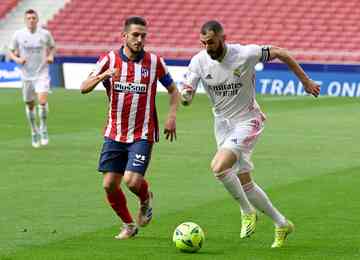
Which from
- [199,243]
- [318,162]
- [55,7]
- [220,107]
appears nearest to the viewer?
[199,243]

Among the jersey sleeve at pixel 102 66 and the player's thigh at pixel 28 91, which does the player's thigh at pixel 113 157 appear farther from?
the player's thigh at pixel 28 91

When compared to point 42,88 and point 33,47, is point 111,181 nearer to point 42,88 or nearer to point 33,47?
point 42,88

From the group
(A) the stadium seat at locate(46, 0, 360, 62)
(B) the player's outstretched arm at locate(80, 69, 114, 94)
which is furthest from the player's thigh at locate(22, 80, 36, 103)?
(A) the stadium seat at locate(46, 0, 360, 62)

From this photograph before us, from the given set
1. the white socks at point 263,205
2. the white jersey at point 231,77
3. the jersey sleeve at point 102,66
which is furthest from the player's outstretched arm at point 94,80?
the white socks at point 263,205

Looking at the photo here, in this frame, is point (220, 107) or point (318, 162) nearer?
point (220, 107)

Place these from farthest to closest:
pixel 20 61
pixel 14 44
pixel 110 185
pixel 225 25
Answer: pixel 225 25, pixel 14 44, pixel 20 61, pixel 110 185

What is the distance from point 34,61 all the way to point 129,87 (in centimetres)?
1012

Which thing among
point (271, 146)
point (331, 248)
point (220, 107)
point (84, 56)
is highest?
point (220, 107)

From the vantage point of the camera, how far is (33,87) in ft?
65.4

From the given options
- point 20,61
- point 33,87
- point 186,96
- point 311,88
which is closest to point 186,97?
point 186,96

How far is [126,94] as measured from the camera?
10.4m

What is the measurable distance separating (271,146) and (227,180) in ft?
31.7

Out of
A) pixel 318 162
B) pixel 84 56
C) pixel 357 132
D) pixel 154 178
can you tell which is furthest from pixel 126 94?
pixel 84 56

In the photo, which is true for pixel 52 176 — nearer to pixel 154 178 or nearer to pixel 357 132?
pixel 154 178
